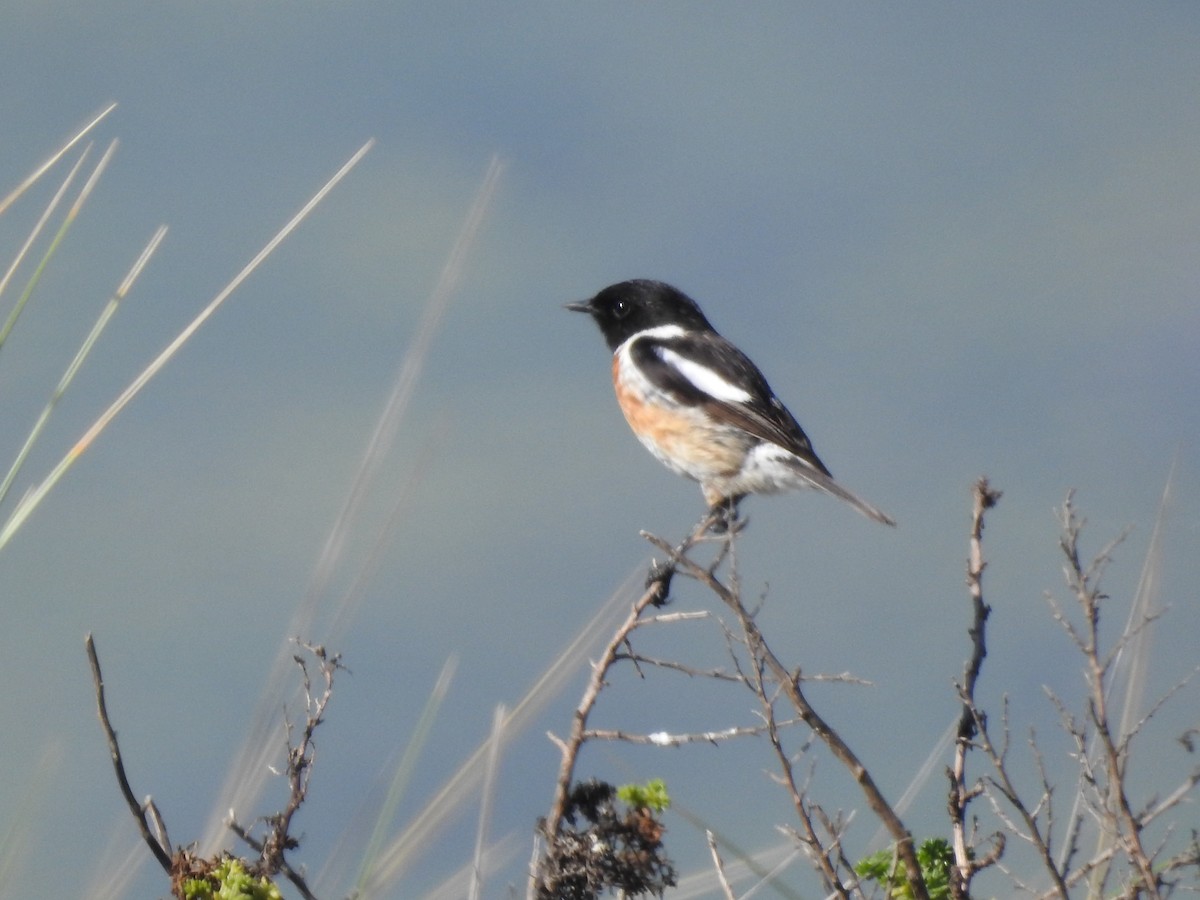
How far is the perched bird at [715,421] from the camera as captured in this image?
4.61 meters

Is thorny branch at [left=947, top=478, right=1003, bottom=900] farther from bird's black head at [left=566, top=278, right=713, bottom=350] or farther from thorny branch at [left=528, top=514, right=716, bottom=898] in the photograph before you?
bird's black head at [left=566, top=278, right=713, bottom=350]

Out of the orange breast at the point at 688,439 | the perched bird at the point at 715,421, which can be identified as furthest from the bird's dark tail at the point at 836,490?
the orange breast at the point at 688,439

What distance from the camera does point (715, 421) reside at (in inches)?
187

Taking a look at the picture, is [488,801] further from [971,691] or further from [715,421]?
[715,421]

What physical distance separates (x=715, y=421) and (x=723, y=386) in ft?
0.53

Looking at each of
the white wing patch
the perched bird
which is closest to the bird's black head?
the perched bird

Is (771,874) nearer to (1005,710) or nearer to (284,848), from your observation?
(1005,710)

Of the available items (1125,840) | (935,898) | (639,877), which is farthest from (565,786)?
(1125,840)

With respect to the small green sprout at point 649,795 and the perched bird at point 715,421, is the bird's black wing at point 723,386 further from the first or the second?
the small green sprout at point 649,795

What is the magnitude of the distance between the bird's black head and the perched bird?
273mm

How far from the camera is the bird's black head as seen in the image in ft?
18.7

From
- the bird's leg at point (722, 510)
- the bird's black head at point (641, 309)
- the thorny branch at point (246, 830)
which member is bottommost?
the thorny branch at point (246, 830)

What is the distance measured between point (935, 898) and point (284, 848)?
41.4 inches

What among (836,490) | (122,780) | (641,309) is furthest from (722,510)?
(122,780)
